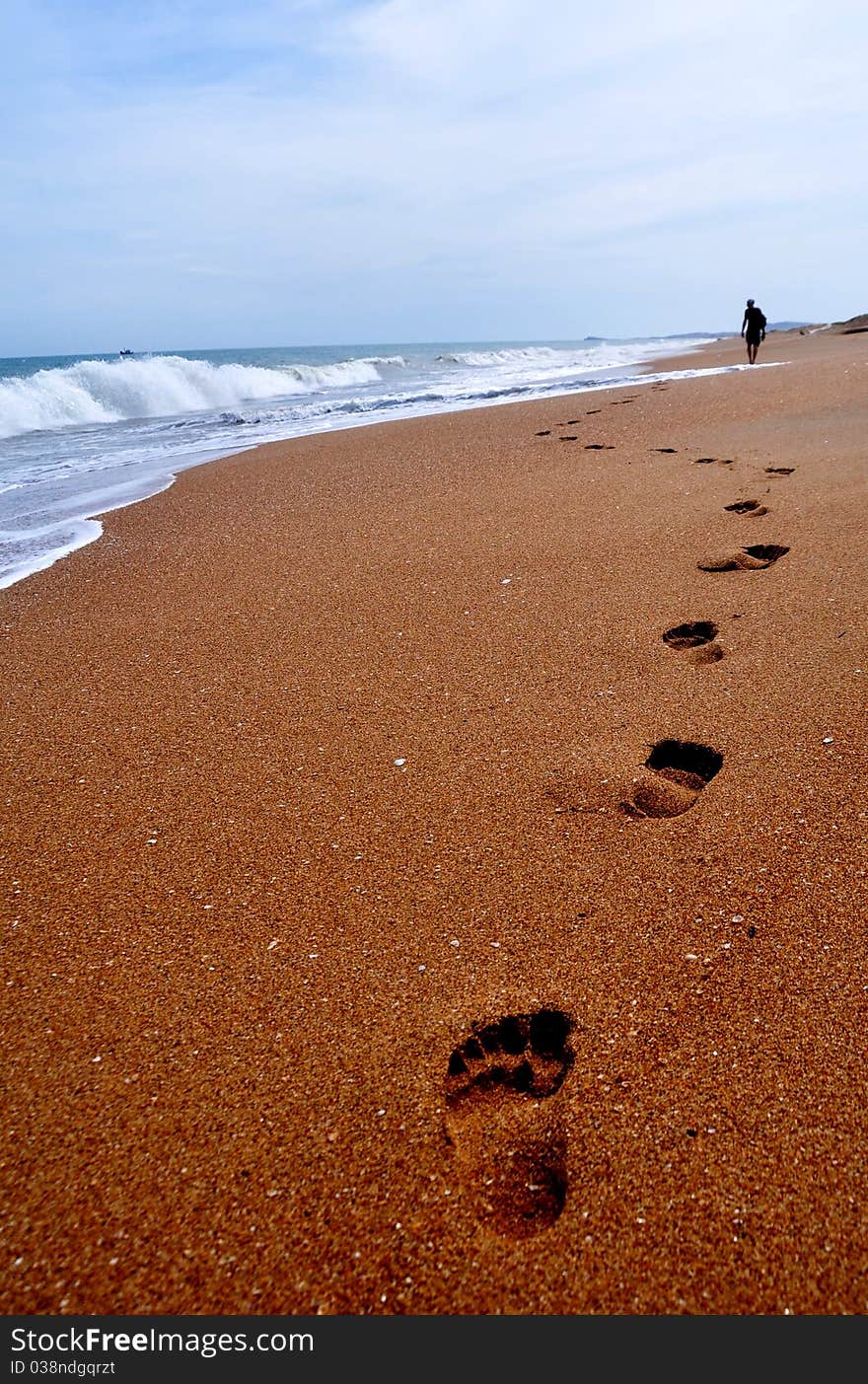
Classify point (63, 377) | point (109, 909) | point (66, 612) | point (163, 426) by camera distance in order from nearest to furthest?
point (109, 909) → point (66, 612) → point (163, 426) → point (63, 377)

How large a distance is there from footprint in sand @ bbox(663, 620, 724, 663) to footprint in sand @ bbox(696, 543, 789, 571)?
2.19 feet

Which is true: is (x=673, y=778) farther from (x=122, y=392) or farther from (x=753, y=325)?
(x=122, y=392)

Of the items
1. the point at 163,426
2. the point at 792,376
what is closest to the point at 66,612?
the point at 792,376

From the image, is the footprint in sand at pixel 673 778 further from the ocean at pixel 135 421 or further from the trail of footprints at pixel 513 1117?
the ocean at pixel 135 421

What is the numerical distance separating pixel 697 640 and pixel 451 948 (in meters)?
1.83

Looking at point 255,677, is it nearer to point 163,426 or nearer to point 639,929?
point 639,929

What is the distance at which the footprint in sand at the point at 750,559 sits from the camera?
364 centimetres

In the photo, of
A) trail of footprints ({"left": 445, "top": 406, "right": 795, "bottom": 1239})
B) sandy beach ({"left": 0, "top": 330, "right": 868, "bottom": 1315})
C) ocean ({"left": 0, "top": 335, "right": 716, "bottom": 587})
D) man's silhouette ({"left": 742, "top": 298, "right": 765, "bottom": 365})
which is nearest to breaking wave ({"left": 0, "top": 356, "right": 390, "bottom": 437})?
ocean ({"left": 0, "top": 335, "right": 716, "bottom": 587})

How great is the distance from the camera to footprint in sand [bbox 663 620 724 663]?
289 cm

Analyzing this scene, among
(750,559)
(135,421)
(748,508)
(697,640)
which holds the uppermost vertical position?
(135,421)

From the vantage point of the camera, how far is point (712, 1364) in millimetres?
1101

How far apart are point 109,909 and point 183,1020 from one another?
1.52 ft

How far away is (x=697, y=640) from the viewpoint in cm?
304

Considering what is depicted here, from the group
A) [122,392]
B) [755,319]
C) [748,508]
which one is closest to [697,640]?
[748,508]
